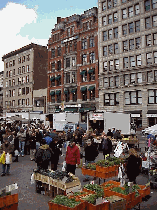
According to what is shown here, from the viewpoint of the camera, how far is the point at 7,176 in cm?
1149

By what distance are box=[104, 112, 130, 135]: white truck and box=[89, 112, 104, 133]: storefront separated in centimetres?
63

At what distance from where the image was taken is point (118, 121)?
2409cm

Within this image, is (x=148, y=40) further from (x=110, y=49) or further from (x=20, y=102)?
(x=20, y=102)

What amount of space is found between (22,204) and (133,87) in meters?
33.2

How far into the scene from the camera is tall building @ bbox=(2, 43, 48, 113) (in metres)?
59.5

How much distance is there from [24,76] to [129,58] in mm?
32295

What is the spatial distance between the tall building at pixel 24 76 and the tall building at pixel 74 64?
783cm

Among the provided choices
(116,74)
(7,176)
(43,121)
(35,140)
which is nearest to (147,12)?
(116,74)

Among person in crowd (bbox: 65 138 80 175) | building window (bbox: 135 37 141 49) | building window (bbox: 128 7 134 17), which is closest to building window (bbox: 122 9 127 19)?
building window (bbox: 128 7 134 17)

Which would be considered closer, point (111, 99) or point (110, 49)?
point (111, 99)

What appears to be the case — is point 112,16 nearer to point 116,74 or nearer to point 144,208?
point 116,74

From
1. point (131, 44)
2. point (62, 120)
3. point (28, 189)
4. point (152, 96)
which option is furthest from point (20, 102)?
point (28, 189)

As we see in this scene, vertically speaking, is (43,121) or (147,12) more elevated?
(147,12)

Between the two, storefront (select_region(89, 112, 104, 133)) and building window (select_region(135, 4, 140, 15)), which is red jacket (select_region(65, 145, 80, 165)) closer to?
Result: storefront (select_region(89, 112, 104, 133))
